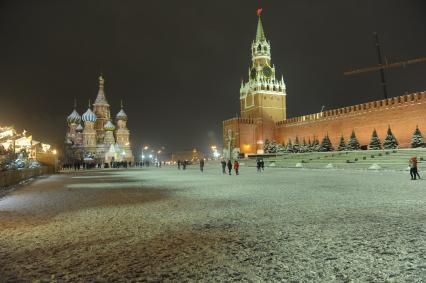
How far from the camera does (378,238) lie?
385 centimetres

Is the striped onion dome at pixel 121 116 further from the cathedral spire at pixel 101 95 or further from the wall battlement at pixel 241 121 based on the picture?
the wall battlement at pixel 241 121

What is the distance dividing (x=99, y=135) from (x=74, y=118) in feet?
17.2

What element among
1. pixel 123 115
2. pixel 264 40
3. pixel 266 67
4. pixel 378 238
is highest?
pixel 264 40

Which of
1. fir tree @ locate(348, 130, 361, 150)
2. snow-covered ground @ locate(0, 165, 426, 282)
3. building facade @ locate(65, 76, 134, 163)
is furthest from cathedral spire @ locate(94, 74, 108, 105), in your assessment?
snow-covered ground @ locate(0, 165, 426, 282)

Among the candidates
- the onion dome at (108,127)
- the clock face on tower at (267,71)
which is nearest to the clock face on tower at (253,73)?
the clock face on tower at (267,71)

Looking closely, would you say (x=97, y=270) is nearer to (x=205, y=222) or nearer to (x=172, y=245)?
(x=172, y=245)

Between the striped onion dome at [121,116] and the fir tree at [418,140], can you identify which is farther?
the striped onion dome at [121,116]

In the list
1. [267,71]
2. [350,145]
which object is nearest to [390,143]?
[350,145]

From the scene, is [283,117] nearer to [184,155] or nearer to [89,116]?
[89,116]

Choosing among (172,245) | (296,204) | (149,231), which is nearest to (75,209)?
(149,231)

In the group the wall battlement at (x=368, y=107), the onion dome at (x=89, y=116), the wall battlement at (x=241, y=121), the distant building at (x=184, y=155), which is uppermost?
the onion dome at (x=89, y=116)

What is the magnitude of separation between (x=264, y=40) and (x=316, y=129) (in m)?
24.8

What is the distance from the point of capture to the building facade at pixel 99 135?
170 ft

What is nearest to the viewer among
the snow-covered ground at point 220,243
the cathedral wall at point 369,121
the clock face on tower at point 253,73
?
the snow-covered ground at point 220,243
